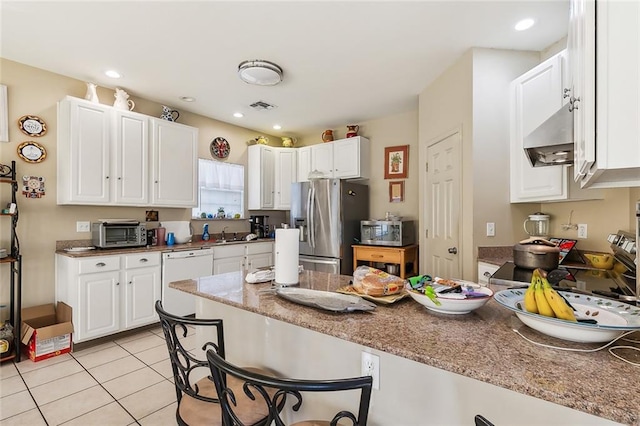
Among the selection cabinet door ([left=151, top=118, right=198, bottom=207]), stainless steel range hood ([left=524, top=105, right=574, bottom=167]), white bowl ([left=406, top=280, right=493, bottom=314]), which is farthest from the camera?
cabinet door ([left=151, top=118, right=198, bottom=207])

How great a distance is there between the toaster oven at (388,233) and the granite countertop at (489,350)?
261cm

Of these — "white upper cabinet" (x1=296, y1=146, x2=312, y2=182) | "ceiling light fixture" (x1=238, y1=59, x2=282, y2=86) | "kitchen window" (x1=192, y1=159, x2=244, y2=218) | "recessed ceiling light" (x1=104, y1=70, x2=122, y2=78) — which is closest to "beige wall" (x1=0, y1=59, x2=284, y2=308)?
"recessed ceiling light" (x1=104, y1=70, x2=122, y2=78)

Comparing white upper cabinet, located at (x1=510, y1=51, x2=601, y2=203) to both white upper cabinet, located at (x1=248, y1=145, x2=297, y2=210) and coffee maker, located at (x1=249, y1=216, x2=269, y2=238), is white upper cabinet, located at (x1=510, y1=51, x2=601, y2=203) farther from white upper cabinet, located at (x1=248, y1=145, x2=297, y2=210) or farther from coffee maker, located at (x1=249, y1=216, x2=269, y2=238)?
coffee maker, located at (x1=249, y1=216, x2=269, y2=238)

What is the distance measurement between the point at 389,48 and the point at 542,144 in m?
1.52

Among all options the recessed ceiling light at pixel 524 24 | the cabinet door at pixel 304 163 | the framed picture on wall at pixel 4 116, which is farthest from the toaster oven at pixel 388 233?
the framed picture on wall at pixel 4 116

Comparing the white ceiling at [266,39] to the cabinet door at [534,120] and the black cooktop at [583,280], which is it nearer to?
the cabinet door at [534,120]

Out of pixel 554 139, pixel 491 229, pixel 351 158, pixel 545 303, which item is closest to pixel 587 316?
pixel 545 303

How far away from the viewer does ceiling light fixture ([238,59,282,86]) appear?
9.39 feet

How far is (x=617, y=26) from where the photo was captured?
0.99 meters

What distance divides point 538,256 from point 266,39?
261cm

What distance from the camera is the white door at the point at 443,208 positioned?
2.81m

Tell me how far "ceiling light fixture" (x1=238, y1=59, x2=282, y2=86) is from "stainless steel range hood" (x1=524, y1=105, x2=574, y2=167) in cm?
221

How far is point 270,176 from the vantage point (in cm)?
505

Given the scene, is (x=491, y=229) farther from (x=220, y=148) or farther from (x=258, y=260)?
(x=220, y=148)
